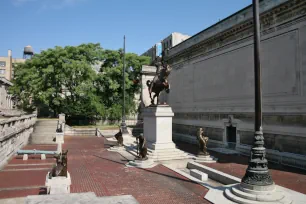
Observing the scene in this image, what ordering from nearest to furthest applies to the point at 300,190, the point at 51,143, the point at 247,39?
the point at 300,190 → the point at 247,39 → the point at 51,143

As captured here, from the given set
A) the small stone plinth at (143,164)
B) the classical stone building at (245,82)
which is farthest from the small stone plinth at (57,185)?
the classical stone building at (245,82)

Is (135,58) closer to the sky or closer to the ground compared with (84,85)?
closer to the sky

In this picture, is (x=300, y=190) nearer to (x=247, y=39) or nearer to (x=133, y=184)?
(x=133, y=184)

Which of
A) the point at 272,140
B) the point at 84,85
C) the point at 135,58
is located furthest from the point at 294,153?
the point at 135,58

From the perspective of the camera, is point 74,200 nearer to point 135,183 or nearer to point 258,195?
point 258,195

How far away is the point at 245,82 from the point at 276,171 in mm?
7433

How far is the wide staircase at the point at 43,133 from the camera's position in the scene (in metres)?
26.8

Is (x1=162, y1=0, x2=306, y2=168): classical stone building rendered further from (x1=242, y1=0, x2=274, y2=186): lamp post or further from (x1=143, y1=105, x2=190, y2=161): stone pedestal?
(x1=242, y1=0, x2=274, y2=186): lamp post

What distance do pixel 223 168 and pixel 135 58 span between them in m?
34.5

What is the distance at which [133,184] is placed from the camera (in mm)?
11008

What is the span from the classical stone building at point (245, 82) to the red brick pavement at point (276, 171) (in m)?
1.10

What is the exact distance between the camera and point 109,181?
454 inches

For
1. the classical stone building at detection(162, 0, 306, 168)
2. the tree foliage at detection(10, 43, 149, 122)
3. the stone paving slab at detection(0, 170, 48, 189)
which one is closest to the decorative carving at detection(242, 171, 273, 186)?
the classical stone building at detection(162, 0, 306, 168)

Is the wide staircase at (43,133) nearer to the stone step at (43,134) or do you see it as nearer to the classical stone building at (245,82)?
the stone step at (43,134)
